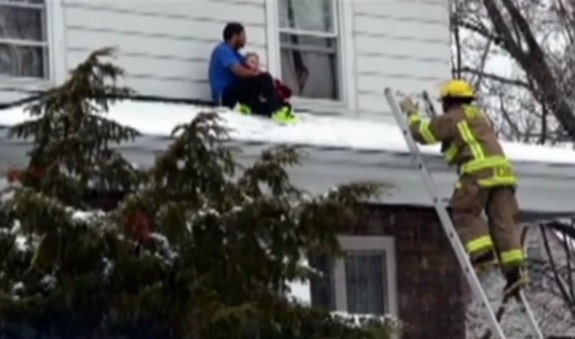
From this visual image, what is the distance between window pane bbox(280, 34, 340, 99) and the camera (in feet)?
47.6

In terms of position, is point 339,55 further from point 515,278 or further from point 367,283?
point 515,278

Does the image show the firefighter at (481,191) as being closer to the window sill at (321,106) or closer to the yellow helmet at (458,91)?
the yellow helmet at (458,91)

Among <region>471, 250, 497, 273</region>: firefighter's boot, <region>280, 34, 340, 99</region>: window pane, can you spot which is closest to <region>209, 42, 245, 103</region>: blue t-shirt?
<region>280, 34, 340, 99</region>: window pane

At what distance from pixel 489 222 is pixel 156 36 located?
3.01 meters

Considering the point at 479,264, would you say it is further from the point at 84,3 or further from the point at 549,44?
the point at 549,44

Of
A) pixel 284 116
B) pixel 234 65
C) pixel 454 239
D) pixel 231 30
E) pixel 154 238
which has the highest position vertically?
pixel 231 30

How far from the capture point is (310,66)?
14664mm

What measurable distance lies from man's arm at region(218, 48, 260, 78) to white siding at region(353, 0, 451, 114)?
160 cm

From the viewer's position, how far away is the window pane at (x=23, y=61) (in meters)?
13.0

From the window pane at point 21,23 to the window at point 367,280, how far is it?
2.90m

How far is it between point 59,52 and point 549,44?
14437 mm

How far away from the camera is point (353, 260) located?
14484 millimetres

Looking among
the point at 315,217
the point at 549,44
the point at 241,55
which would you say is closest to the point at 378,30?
the point at 241,55

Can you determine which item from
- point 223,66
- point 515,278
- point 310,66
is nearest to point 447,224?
point 515,278
